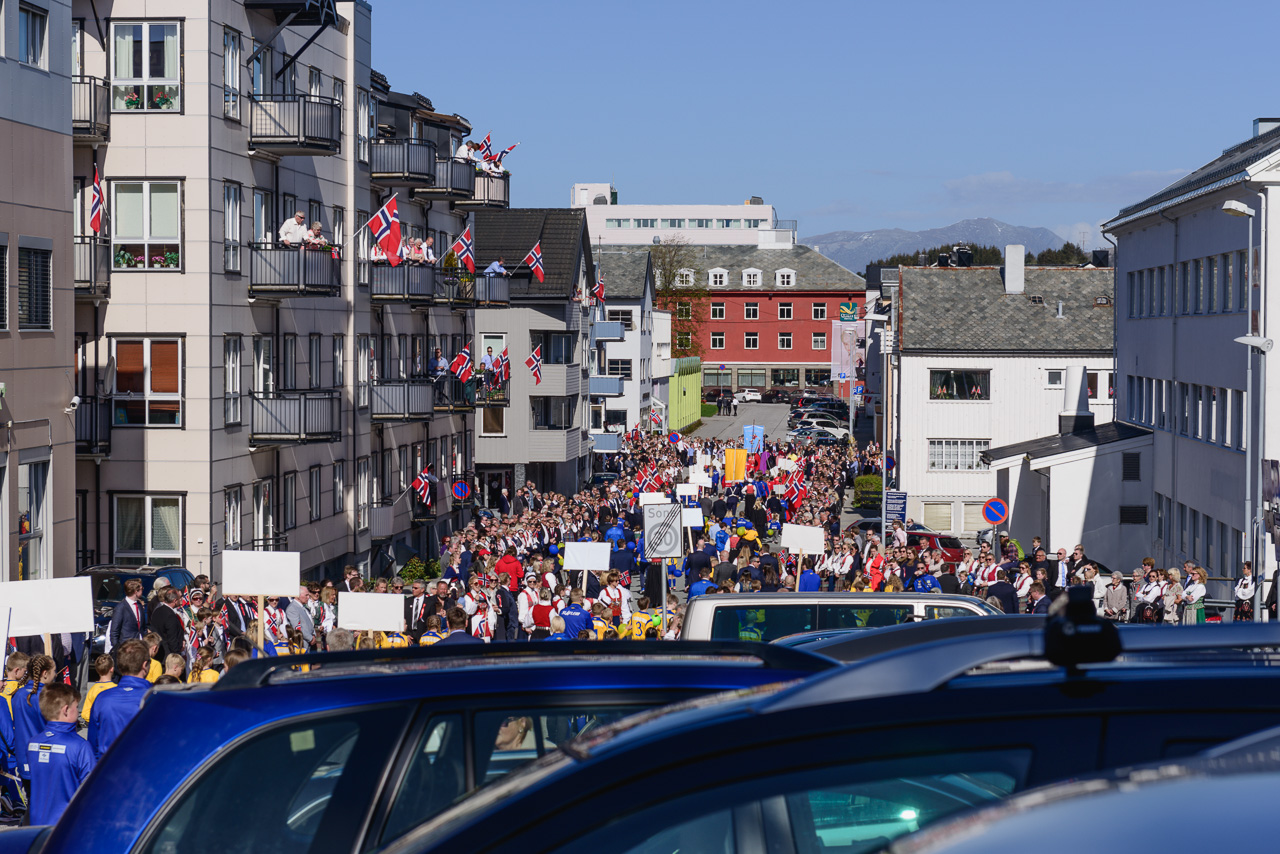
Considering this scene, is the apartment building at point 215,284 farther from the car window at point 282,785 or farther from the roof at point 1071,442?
the car window at point 282,785

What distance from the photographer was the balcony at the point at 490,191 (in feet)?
161

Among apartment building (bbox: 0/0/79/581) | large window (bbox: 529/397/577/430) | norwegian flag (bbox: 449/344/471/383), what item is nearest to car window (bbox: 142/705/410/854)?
apartment building (bbox: 0/0/79/581)

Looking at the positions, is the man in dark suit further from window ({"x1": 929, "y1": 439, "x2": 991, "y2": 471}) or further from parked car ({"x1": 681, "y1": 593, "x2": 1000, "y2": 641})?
window ({"x1": 929, "y1": 439, "x2": 991, "y2": 471})

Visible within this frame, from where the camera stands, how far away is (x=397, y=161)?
1543 inches

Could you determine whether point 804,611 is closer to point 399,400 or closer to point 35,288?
point 35,288

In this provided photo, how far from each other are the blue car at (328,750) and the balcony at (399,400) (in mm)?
35212

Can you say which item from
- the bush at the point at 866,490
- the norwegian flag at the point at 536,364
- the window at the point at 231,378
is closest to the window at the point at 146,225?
the window at the point at 231,378

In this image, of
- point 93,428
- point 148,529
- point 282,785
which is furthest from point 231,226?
point 282,785

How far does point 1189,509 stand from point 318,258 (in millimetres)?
22457

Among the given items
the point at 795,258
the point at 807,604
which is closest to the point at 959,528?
the point at 807,604

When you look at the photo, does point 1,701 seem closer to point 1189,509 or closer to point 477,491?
point 1189,509

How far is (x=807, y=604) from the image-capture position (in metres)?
10.7

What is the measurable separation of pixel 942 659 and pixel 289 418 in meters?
29.8

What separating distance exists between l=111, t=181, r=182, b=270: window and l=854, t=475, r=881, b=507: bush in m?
31.4
